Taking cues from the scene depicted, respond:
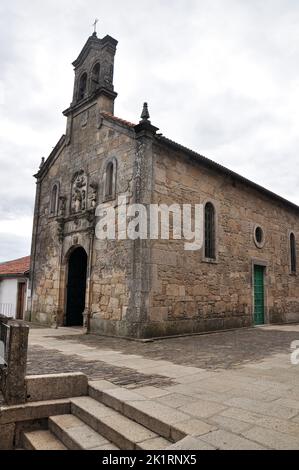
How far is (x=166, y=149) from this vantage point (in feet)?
32.7

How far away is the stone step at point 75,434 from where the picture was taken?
304cm

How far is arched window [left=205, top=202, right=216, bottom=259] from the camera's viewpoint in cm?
1140

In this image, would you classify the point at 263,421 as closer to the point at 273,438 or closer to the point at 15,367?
the point at 273,438

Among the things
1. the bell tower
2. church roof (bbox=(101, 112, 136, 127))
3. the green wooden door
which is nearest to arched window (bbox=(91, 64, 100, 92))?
the bell tower

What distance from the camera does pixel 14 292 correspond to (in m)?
16.3

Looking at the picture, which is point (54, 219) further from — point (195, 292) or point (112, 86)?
point (195, 292)

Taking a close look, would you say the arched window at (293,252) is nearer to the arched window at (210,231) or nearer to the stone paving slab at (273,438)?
the arched window at (210,231)

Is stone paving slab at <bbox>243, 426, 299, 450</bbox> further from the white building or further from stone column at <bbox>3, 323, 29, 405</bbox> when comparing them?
the white building

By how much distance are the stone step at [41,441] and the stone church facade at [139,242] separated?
195 inches

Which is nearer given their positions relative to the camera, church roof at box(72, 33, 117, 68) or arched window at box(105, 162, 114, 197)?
arched window at box(105, 162, 114, 197)

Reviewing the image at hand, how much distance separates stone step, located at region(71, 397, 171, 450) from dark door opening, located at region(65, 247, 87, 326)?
27.2 feet

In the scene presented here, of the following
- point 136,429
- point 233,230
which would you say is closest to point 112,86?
point 233,230

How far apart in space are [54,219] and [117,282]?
16.0ft

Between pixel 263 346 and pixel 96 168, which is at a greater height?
pixel 96 168
